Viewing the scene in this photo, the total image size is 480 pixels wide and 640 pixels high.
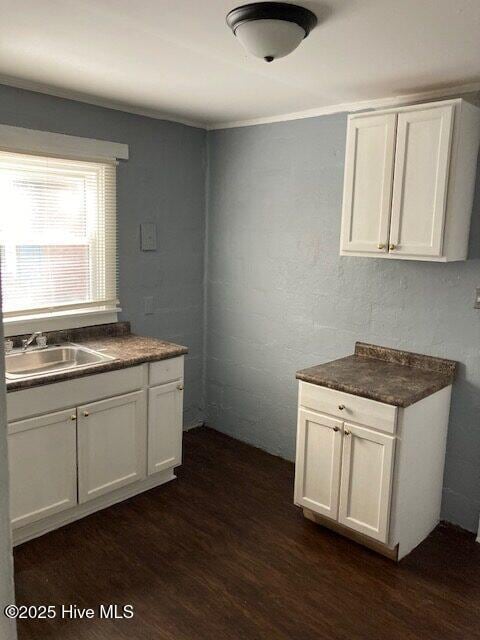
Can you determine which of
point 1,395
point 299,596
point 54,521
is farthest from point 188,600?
point 1,395

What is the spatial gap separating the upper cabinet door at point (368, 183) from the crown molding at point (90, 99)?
142 centimetres

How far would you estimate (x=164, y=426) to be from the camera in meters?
3.27

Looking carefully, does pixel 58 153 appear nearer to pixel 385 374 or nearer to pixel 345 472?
pixel 385 374

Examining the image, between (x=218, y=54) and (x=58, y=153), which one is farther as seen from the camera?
(x=58, y=153)

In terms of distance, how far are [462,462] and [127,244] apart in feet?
8.01

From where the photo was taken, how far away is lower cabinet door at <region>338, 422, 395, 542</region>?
2578mm

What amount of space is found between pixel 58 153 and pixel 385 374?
2.24 m

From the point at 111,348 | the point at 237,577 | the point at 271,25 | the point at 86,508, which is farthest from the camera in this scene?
the point at 111,348

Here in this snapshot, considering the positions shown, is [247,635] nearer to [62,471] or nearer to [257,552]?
Result: [257,552]

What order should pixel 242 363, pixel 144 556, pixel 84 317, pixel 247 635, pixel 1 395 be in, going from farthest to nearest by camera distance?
pixel 242 363 < pixel 84 317 < pixel 144 556 < pixel 247 635 < pixel 1 395

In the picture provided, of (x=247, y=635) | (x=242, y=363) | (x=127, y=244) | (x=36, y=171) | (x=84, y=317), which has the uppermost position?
(x=36, y=171)

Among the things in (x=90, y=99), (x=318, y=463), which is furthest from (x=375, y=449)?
(x=90, y=99)

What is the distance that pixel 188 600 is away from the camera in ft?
7.72

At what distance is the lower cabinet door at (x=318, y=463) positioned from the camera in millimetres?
2766
